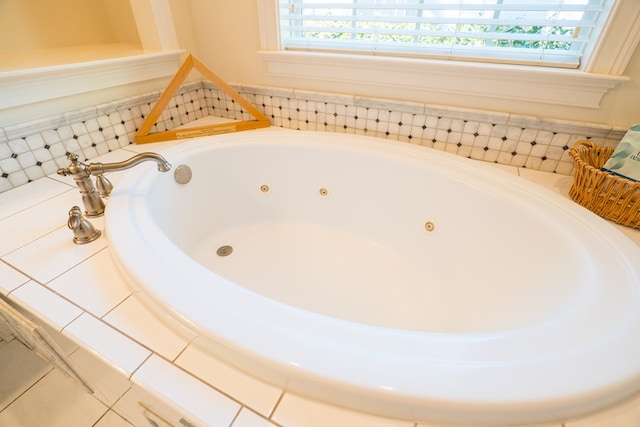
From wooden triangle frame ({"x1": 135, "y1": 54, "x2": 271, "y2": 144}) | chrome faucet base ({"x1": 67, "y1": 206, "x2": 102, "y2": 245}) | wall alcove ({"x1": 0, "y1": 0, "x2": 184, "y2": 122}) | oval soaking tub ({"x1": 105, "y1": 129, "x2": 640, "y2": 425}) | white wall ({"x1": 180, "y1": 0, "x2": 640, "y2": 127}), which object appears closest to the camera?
oval soaking tub ({"x1": 105, "y1": 129, "x2": 640, "y2": 425})

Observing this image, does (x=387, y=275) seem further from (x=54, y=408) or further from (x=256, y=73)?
(x=54, y=408)

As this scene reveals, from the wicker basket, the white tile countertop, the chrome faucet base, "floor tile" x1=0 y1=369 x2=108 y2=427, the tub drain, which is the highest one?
the wicker basket

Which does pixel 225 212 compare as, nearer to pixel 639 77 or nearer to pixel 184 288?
pixel 184 288

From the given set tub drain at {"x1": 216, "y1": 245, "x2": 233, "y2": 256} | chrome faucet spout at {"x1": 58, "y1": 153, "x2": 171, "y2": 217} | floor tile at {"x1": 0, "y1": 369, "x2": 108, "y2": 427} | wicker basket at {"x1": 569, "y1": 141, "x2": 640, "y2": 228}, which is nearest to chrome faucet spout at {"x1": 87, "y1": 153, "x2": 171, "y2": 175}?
chrome faucet spout at {"x1": 58, "y1": 153, "x2": 171, "y2": 217}

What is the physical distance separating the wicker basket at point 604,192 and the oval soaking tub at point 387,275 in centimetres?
8

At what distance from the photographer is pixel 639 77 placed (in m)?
0.90

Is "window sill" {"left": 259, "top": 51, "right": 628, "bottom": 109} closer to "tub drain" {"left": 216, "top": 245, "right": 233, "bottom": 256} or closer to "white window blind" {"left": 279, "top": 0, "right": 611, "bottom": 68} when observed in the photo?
"white window blind" {"left": 279, "top": 0, "right": 611, "bottom": 68}

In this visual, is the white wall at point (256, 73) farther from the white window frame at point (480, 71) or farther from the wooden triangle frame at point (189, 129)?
the wooden triangle frame at point (189, 129)

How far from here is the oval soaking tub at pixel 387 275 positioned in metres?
0.46

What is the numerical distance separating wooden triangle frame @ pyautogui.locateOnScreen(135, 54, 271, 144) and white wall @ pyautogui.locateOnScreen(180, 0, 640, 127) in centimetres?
16

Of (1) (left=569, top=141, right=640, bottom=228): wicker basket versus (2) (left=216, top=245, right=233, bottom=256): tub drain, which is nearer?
(1) (left=569, top=141, right=640, bottom=228): wicker basket

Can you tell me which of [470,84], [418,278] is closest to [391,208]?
[418,278]

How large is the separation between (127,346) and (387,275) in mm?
915

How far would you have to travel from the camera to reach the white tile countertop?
18.8 inches
